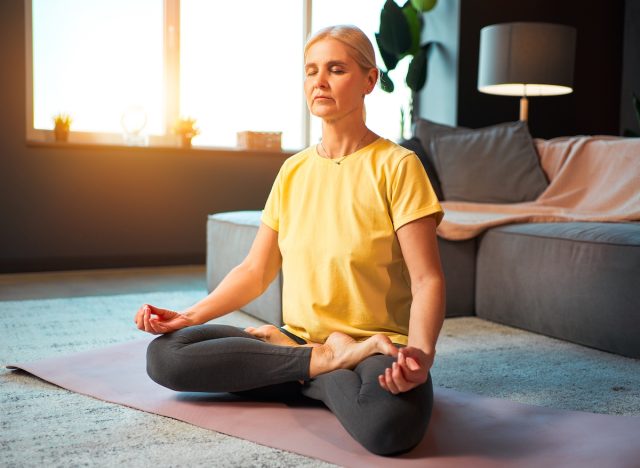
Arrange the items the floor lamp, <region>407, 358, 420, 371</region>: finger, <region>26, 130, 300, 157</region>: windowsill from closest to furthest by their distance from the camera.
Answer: <region>407, 358, 420, 371</region>: finger → the floor lamp → <region>26, 130, 300, 157</region>: windowsill

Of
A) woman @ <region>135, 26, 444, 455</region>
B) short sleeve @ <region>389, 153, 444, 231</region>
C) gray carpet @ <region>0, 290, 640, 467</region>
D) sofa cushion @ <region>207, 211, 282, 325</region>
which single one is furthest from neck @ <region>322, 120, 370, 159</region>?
sofa cushion @ <region>207, 211, 282, 325</region>

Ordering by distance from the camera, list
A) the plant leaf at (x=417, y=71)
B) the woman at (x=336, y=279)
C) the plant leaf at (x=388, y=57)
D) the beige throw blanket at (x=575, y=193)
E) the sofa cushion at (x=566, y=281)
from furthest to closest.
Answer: the plant leaf at (x=417, y=71) < the plant leaf at (x=388, y=57) < the beige throw blanket at (x=575, y=193) < the sofa cushion at (x=566, y=281) < the woman at (x=336, y=279)

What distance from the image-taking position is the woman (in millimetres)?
1397

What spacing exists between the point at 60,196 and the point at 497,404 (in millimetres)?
3024

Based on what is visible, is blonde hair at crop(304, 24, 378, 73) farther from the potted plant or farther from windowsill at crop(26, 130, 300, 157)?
the potted plant

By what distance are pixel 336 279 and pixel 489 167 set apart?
2.09m

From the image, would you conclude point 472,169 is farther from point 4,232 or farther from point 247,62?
point 4,232

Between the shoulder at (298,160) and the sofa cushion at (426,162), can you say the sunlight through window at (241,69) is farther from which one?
the shoulder at (298,160)

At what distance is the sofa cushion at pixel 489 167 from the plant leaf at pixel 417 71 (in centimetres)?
118

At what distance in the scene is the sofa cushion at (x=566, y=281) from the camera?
2.17 m

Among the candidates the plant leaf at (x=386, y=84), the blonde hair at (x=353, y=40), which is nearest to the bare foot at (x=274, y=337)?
the blonde hair at (x=353, y=40)

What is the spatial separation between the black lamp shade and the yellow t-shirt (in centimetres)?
239

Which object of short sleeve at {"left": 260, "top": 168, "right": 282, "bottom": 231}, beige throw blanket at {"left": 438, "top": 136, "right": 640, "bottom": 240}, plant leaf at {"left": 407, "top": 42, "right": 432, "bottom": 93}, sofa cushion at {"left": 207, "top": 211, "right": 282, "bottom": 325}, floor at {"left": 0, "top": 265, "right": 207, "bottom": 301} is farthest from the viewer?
plant leaf at {"left": 407, "top": 42, "right": 432, "bottom": 93}

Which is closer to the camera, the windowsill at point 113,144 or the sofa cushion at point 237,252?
the sofa cushion at point 237,252
